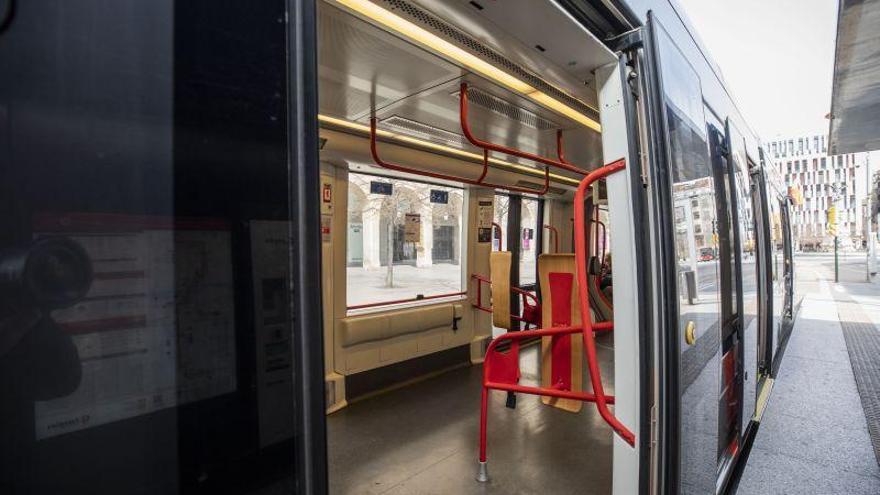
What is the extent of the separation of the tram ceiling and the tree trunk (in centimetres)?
129

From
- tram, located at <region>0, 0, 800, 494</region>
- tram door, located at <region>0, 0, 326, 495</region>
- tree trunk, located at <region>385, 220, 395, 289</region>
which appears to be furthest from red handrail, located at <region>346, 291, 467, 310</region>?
tram door, located at <region>0, 0, 326, 495</region>

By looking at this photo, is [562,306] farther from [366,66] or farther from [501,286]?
[366,66]

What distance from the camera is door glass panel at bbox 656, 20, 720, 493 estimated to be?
5.00 feet

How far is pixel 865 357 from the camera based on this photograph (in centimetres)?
530

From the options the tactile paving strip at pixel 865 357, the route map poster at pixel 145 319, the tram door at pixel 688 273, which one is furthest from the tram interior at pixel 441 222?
the tactile paving strip at pixel 865 357

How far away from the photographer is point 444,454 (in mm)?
3252

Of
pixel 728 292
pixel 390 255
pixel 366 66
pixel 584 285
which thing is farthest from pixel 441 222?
pixel 584 285

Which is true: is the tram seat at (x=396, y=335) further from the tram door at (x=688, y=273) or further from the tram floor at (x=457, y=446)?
the tram door at (x=688, y=273)

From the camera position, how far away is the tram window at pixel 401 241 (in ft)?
15.0

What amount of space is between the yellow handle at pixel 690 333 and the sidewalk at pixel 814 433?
68.1 inches

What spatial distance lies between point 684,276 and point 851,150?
7.68m

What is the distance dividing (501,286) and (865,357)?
4835 millimetres

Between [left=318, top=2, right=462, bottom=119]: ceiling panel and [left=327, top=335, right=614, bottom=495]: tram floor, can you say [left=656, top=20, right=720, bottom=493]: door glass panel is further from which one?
[left=327, top=335, right=614, bottom=495]: tram floor

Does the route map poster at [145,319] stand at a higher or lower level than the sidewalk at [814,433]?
higher
